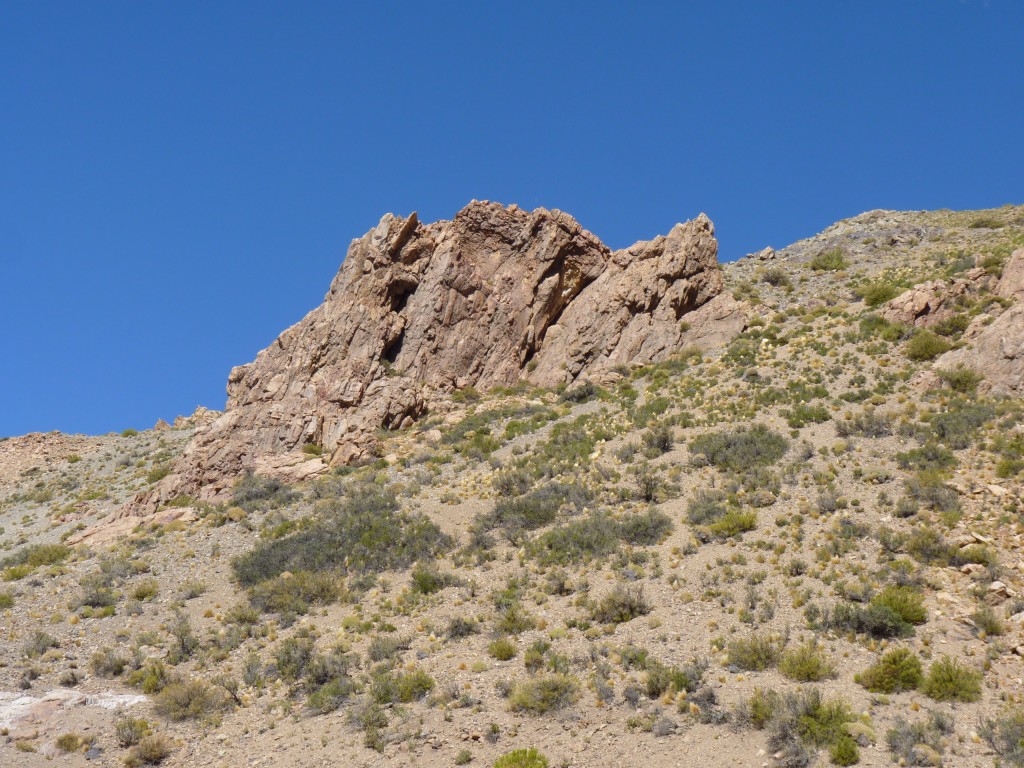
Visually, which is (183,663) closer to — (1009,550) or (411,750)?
(411,750)

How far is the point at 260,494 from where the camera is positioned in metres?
31.8

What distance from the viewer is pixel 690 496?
25203 mm

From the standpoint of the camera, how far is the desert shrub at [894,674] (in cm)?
1486

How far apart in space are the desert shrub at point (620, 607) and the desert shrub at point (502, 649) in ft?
7.53

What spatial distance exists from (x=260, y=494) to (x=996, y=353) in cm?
2841

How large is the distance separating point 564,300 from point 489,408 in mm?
9190

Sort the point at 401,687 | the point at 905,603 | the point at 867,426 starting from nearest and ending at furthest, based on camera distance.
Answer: the point at 905,603 < the point at 401,687 < the point at 867,426

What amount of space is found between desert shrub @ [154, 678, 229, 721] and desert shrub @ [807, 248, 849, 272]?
43.8m

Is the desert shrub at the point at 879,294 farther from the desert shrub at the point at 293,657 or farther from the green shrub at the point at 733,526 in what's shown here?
the desert shrub at the point at 293,657

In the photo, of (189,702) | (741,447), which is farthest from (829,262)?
(189,702)

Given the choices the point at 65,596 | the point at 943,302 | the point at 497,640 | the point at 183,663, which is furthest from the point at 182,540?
the point at 943,302

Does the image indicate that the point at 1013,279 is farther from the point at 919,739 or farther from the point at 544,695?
the point at 544,695

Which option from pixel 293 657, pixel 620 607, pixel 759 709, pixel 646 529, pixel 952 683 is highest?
pixel 646 529

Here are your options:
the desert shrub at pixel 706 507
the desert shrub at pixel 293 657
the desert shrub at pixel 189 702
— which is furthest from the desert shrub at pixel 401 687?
the desert shrub at pixel 706 507
